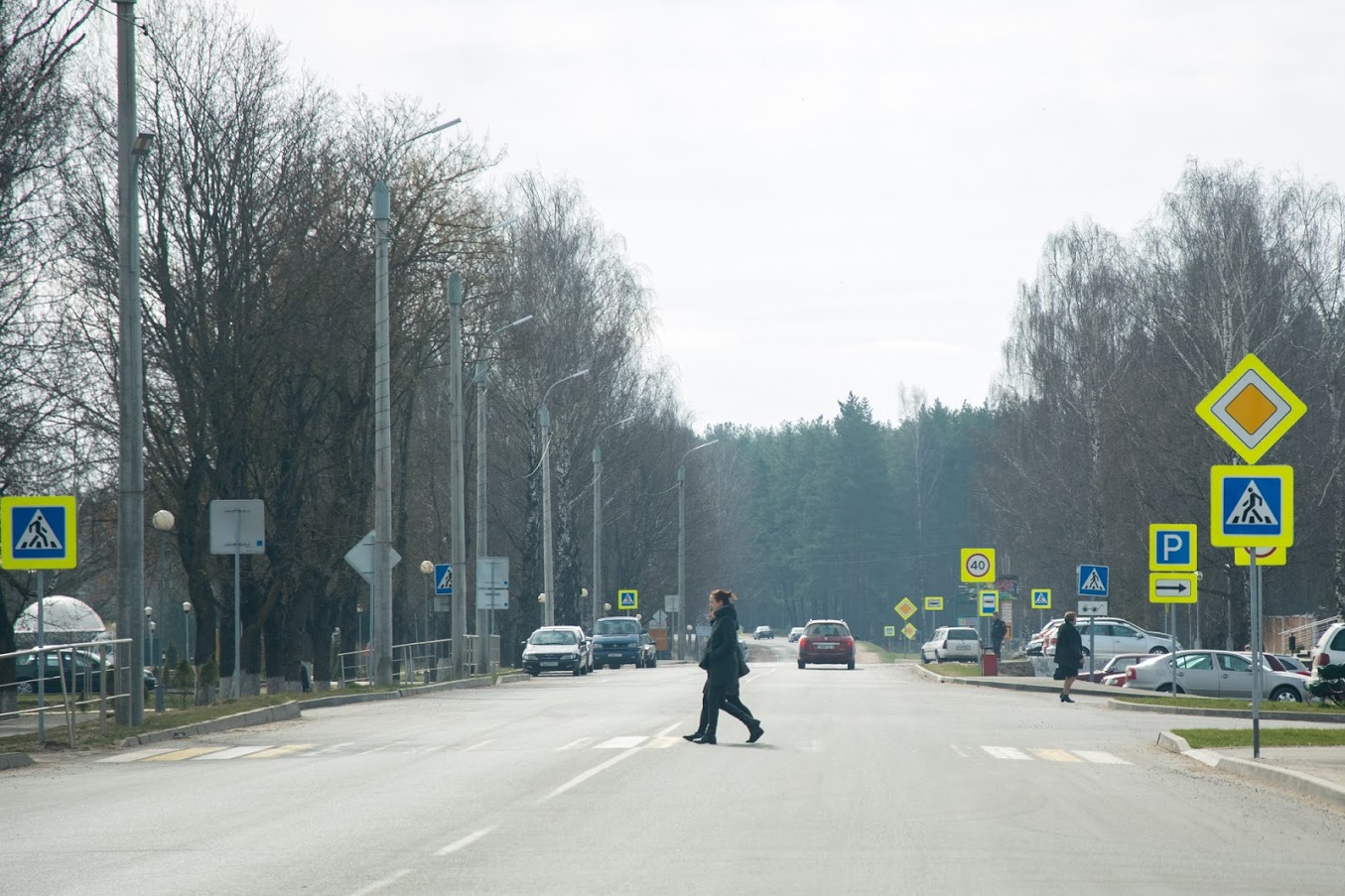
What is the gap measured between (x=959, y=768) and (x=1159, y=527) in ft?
52.7

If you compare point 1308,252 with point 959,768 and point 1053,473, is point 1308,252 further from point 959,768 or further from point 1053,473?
point 959,768

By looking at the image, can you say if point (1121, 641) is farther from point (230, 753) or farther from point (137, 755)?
point (137, 755)

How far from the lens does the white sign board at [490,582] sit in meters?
46.2

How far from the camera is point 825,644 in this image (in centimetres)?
5559

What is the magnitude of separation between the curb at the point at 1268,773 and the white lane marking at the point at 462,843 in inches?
268

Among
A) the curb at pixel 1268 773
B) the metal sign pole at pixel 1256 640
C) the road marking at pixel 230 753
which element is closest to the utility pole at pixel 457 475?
the road marking at pixel 230 753

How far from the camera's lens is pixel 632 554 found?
9719 centimetres

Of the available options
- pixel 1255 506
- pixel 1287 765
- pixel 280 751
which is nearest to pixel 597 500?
pixel 280 751

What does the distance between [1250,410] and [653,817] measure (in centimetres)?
824

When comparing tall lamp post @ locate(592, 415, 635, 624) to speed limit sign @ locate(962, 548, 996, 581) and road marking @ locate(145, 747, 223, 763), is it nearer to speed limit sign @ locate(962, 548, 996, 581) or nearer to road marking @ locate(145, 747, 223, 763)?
speed limit sign @ locate(962, 548, 996, 581)

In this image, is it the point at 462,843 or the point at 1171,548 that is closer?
the point at 462,843

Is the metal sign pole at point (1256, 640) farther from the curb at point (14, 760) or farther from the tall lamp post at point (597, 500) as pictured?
the tall lamp post at point (597, 500)

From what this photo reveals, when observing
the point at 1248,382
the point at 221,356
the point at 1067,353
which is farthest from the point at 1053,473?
the point at 1248,382

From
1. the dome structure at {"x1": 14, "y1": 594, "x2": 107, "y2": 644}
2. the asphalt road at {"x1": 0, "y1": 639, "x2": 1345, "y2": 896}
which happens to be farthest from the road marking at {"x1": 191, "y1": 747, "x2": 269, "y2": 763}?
the dome structure at {"x1": 14, "y1": 594, "x2": 107, "y2": 644}
